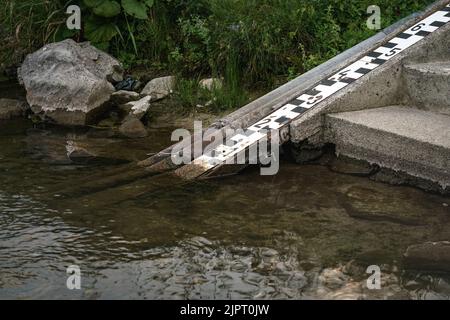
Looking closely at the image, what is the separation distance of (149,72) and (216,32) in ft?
3.26

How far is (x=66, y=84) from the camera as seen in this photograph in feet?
23.0

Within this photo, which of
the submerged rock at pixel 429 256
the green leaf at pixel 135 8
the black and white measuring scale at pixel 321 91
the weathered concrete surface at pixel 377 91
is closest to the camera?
the submerged rock at pixel 429 256

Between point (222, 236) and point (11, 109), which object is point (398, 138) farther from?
point (11, 109)

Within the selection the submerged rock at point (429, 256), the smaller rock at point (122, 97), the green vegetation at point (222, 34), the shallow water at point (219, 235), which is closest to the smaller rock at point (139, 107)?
the smaller rock at point (122, 97)

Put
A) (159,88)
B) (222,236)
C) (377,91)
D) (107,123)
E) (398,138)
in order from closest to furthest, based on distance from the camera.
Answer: (222,236) → (398,138) → (377,91) → (107,123) → (159,88)

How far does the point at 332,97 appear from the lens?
5973mm

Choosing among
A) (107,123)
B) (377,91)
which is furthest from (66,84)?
(377,91)

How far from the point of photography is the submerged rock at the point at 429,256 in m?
4.25

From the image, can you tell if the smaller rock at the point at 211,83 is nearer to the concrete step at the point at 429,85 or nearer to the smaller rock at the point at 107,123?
the smaller rock at the point at 107,123

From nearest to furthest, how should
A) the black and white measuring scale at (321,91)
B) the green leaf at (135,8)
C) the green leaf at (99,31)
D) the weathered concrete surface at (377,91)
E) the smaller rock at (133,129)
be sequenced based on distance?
1. the black and white measuring scale at (321,91)
2. the weathered concrete surface at (377,91)
3. the smaller rock at (133,129)
4. the green leaf at (135,8)
5. the green leaf at (99,31)

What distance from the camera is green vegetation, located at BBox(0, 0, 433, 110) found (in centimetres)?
702

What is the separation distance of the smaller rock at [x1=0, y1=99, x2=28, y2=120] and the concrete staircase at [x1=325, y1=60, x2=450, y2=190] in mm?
3136

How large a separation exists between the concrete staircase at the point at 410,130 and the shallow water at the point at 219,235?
0.22 metres

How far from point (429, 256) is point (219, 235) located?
127 cm
